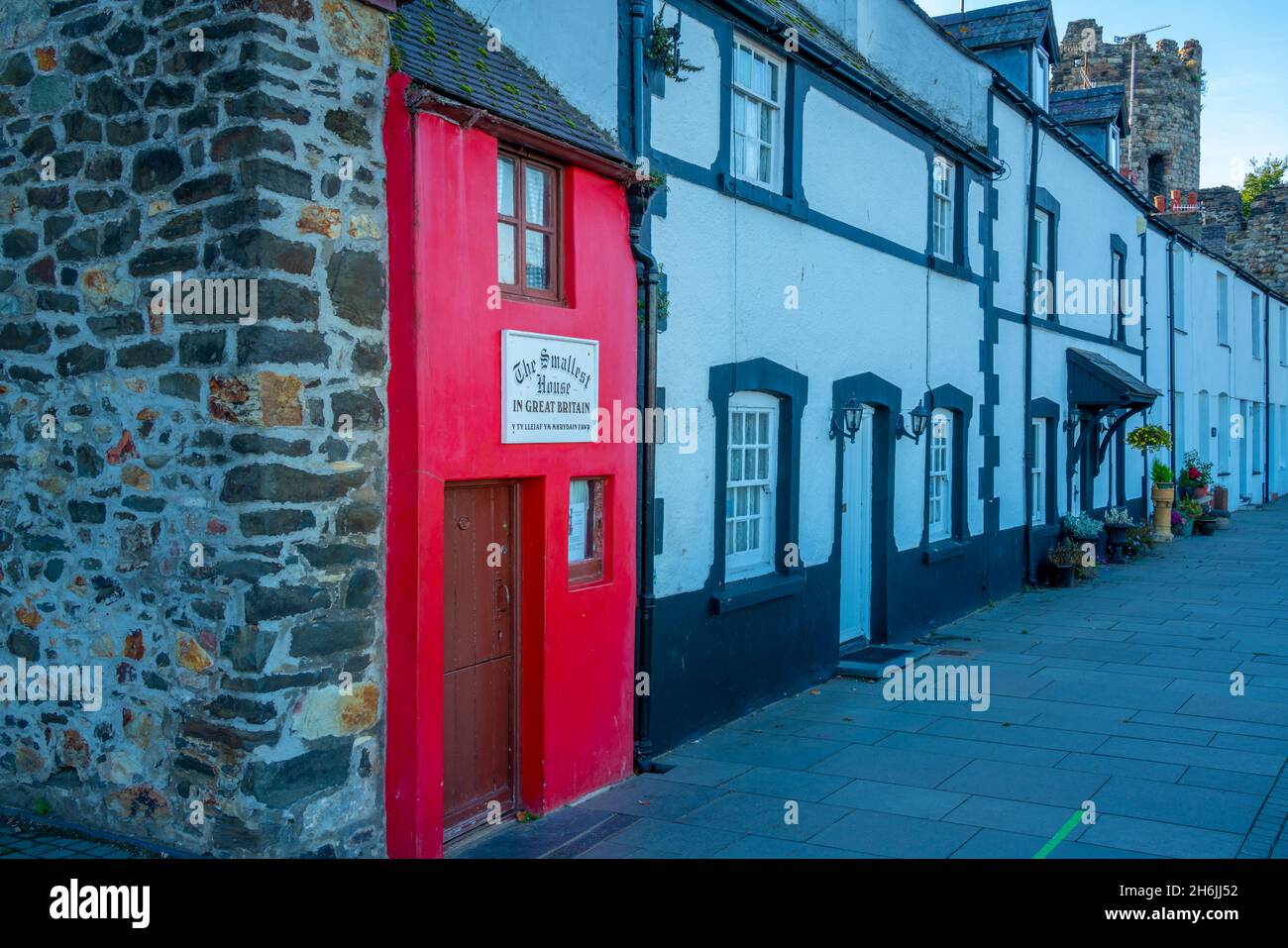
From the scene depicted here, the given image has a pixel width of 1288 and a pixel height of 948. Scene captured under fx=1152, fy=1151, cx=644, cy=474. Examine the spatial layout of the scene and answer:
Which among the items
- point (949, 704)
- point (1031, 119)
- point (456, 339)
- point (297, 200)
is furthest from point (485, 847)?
point (1031, 119)

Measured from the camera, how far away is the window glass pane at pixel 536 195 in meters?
7.06

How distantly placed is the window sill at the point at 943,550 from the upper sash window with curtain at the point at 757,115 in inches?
197

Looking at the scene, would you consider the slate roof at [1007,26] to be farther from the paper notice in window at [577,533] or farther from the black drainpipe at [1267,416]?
the black drainpipe at [1267,416]

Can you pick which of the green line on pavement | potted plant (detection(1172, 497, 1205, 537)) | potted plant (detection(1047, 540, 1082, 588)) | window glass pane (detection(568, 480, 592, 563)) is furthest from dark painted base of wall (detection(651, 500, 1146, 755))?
potted plant (detection(1172, 497, 1205, 537))

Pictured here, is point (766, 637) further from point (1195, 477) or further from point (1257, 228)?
point (1257, 228)

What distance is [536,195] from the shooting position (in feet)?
23.4

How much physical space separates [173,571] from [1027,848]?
476 cm

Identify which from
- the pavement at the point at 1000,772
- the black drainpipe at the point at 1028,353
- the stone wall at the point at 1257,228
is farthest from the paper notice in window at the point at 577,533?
the stone wall at the point at 1257,228

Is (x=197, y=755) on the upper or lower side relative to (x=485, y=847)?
upper

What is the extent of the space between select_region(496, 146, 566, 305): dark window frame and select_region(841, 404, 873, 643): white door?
205 inches

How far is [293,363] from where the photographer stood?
5.43 m

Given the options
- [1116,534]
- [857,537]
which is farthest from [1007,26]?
[857,537]

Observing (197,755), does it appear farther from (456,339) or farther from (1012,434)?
(1012,434)

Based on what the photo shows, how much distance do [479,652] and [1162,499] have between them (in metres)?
19.8
